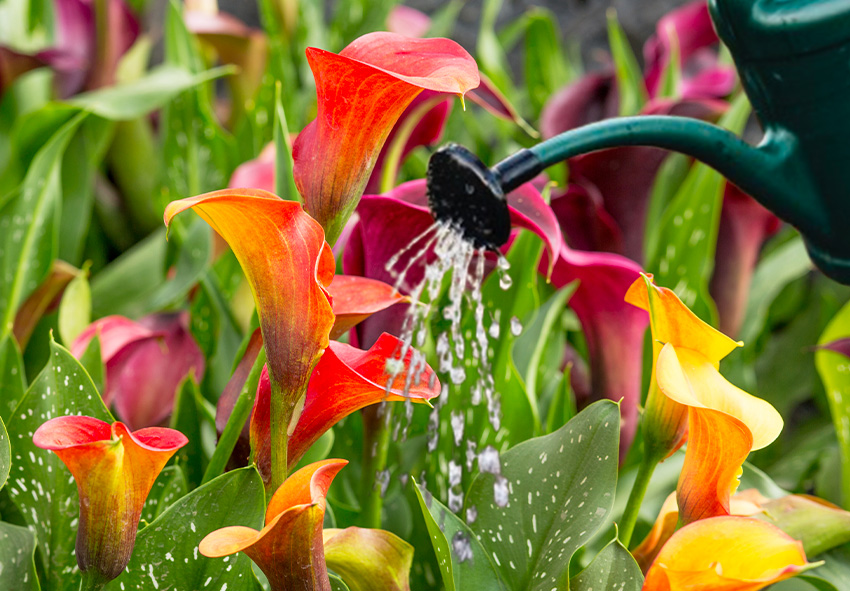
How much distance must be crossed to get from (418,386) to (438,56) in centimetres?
9

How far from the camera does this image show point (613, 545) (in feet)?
0.75

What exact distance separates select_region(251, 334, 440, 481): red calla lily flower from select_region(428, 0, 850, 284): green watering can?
49 millimetres

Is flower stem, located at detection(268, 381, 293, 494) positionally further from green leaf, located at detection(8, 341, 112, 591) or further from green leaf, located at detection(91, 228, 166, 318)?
green leaf, located at detection(91, 228, 166, 318)

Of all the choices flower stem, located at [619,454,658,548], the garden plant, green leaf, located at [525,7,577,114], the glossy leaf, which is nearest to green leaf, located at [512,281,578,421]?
the garden plant

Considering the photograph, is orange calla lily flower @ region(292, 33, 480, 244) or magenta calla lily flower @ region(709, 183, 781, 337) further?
magenta calla lily flower @ region(709, 183, 781, 337)

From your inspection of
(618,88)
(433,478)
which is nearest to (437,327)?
(433,478)

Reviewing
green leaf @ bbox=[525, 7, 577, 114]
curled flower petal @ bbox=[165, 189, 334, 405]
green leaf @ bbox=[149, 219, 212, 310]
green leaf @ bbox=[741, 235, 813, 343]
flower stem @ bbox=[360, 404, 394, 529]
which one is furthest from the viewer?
green leaf @ bbox=[525, 7, 577, 114]

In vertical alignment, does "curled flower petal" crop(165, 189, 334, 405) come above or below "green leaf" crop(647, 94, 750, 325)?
above

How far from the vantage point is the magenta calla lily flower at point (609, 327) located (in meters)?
0.35

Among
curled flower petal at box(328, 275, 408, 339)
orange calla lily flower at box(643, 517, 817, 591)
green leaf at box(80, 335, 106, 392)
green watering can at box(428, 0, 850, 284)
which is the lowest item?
green leaf at box(80, 335, 106, 392)

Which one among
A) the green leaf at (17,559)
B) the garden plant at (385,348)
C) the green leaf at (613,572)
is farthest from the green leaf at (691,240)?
the green leaf at (17,559)

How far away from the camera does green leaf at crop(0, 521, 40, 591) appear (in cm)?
25

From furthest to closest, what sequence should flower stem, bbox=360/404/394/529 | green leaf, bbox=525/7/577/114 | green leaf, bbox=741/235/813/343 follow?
green leaf, bbox=525/7/577/114 → green leaf, bbox=741/235/813/343 → flower stem, bbox=360/404/394/529

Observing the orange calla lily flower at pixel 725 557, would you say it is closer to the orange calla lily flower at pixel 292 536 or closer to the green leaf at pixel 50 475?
the orange calla lily flower at pixel 292 536
